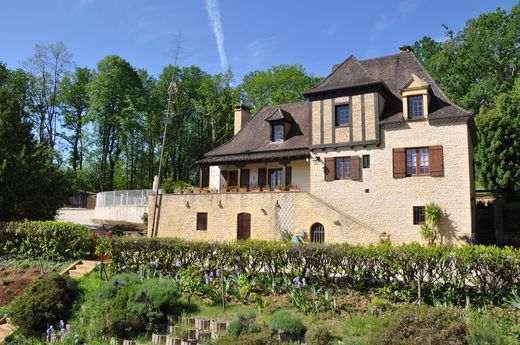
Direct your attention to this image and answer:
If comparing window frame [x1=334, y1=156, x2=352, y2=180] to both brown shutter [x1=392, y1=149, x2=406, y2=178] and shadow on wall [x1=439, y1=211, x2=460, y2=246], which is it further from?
shadow on wall [x1=439, y1=211, x2=460, y2=246]

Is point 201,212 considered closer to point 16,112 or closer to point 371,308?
point 16,112

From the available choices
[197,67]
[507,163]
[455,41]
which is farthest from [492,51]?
[197,67]

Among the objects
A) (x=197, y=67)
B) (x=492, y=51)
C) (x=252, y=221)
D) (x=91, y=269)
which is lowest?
(x=91, y=269)

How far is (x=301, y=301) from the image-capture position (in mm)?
8664

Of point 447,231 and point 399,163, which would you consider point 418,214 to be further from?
point 399,163

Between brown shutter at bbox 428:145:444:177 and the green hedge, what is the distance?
14.8 meters

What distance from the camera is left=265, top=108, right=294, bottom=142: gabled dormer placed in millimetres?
24234

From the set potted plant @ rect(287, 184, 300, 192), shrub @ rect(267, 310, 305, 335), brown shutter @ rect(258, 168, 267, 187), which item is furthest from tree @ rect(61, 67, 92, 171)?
shrub @ rect(267, 310, 305, 335)

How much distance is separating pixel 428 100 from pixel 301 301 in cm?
1409

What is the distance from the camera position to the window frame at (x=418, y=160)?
19.0 m

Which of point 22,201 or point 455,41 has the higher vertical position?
point 455,41

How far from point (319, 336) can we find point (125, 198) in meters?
29.2

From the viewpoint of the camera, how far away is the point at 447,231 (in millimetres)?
18156

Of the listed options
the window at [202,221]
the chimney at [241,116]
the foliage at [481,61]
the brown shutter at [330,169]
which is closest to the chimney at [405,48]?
the brown shutter at [330,169]
